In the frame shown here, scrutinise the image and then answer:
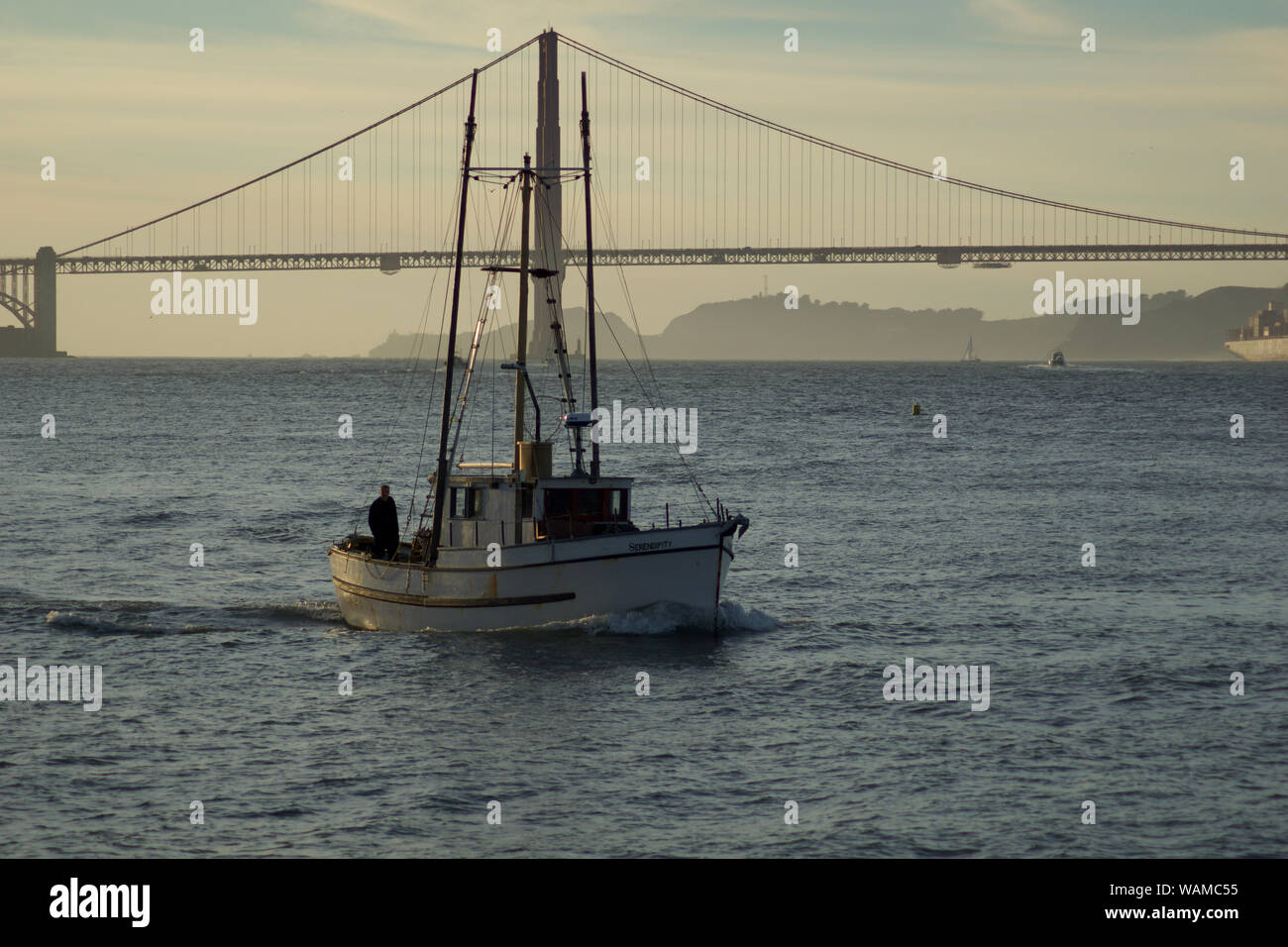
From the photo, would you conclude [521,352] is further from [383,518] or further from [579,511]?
[383,518]

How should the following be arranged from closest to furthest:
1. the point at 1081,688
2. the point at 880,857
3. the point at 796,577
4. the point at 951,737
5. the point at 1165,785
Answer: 1. the point at 880,857
2. the point at 1165,785
3. the point at 951,737
4. the point at 1081,688
5. the point at 796,577

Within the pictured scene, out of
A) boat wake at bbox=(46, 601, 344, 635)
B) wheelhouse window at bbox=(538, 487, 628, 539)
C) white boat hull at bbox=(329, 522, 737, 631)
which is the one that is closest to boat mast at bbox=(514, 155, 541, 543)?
wheelhouse window at bbox=(538, 487, 628, 539)

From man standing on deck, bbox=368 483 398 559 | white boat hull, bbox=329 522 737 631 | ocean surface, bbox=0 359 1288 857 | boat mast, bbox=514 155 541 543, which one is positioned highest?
boat mast, bbox=514 155 541 543

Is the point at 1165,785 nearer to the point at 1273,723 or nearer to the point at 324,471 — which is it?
the point at 1273,723

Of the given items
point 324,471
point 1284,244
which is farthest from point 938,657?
point 1284,244

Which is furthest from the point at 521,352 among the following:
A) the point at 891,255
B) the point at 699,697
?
the point at 891,255

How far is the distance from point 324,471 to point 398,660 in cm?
3686

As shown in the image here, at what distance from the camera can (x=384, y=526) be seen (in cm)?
2672

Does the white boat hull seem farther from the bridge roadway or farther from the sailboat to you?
the bridge roadway

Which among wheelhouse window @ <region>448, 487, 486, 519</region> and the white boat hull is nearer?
the white boat hull

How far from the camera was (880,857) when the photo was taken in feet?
48.4

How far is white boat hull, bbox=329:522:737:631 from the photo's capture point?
25016 millimetres

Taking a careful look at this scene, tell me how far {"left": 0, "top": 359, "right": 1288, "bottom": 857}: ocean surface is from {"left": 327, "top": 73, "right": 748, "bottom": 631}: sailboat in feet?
1.66

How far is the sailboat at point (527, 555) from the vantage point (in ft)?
82.3
